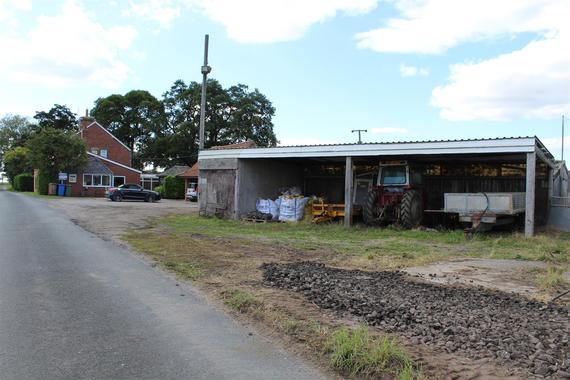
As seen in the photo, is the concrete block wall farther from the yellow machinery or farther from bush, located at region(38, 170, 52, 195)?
bush, located at region(38, 170, 52, 195)

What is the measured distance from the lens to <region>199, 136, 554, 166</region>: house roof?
17000 mm

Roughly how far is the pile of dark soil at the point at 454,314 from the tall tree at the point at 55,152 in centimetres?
4363

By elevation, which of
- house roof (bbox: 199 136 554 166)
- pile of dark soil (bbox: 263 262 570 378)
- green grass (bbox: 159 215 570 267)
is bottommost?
pile of dark soil (bbox: 263 262 570 378)

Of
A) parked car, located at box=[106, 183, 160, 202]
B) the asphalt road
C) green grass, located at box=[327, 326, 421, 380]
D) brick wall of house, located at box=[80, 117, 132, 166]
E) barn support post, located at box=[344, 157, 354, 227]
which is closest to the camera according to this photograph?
green grass, located at box=[327, 326, 421, 380]

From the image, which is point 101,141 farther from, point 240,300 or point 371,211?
point 240,300

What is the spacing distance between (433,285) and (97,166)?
1940 inches

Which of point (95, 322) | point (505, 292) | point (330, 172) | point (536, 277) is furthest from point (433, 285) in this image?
point (330, 172)

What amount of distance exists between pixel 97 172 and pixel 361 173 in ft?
116

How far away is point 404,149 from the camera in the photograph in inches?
A: 769

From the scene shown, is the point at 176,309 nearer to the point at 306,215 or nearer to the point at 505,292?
Answer: the point at 505,292

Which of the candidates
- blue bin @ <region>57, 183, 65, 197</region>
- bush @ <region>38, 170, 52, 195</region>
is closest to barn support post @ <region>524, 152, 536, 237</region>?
blue bin @ <region>57, 183, 65, 197</region>

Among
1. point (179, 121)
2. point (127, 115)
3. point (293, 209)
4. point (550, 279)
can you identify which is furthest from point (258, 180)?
point (127, 115)

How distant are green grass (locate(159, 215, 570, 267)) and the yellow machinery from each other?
40.2 inches

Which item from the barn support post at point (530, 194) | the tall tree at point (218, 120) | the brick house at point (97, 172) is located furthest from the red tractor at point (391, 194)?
the tall tree at point (218, 120)
